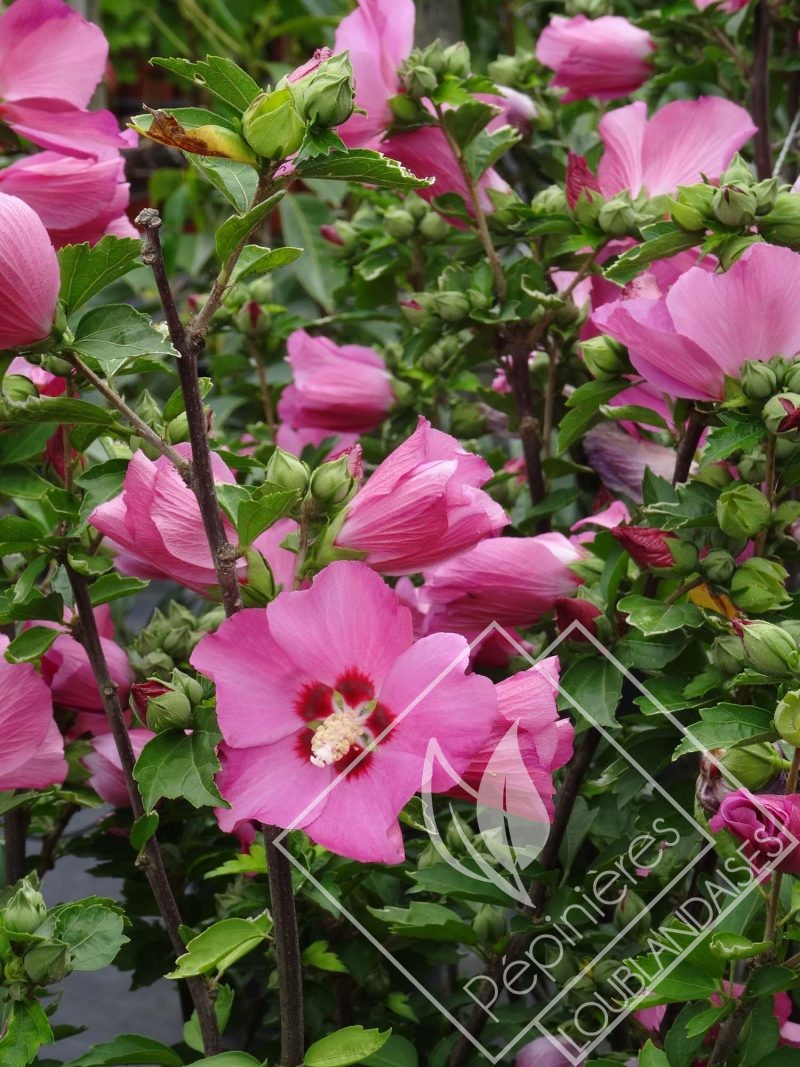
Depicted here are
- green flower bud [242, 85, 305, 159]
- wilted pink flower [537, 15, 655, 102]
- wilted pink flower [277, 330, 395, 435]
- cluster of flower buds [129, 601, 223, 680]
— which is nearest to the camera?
green flower bud [242, 85, 305, 159]

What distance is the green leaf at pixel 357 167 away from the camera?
0.61 meters

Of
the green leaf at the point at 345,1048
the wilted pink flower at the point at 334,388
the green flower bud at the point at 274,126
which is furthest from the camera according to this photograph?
the wilted pink flower at the point at 334,388

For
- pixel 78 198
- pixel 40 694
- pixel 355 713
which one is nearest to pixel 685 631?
pixel 355 713

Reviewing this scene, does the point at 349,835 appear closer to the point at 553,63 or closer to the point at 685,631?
the point at 685,631

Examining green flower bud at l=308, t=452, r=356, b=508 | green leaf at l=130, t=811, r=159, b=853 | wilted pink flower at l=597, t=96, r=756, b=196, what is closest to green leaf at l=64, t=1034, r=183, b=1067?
green leaf at l=130, t=811, r=159, b=853

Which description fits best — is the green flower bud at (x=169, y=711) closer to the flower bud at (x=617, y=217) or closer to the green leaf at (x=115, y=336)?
the green leaf at (x=115, y=336)

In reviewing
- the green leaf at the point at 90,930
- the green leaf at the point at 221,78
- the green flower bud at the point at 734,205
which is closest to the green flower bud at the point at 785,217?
the green flower bud at the point at 734,205

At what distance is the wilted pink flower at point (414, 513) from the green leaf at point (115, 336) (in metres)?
0.13

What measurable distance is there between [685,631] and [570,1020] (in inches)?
11.7

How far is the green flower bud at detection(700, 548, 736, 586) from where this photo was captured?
0.77 metres

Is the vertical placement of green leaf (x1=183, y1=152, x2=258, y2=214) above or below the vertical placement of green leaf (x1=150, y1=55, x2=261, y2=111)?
below

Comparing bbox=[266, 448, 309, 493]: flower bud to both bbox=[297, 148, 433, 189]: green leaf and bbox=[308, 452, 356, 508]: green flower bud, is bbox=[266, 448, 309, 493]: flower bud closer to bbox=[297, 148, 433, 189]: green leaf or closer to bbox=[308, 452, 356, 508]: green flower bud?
bbox=[308, 452, 356, 508]: green flower bud

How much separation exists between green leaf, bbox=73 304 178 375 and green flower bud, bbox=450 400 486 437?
0.59m

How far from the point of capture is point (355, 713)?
2.16 ft
